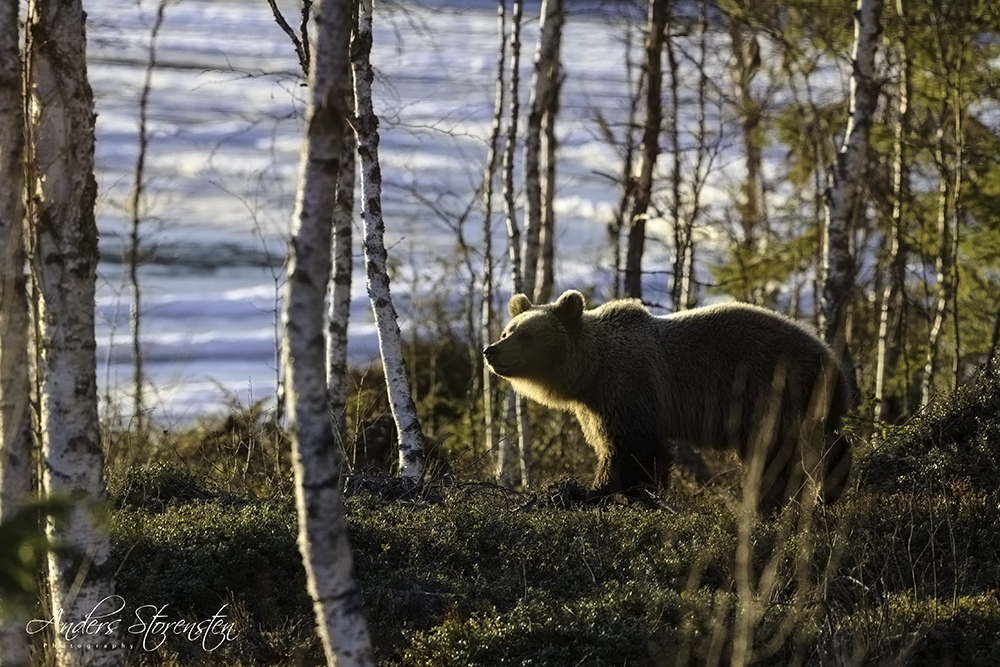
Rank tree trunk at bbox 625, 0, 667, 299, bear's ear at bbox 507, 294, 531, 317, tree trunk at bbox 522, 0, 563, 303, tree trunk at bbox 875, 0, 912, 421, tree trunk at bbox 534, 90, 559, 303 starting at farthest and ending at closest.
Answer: tree trunk at bbox 534, 90, 559, 303, tree trunk at bbox 875, 0, 912, 421, tree trunk at bbox 522, 0, 563, 303, tree trunk at bbox 625, 0, 667, 299, bear's ear at bbox 507, 294, 531, 317

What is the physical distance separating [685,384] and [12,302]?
4.24 metres

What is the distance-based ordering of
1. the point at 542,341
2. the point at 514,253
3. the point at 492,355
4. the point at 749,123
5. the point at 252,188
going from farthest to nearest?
the point at 252,188
the point at 749,123
the point at 514,253
the point at 542,341
the point at 492,355

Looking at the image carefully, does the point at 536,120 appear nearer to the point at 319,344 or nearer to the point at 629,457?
the point at 629,457

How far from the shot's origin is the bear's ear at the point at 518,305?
746cm

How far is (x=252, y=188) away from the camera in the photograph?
30250 mm

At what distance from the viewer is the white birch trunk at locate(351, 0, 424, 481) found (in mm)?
6871

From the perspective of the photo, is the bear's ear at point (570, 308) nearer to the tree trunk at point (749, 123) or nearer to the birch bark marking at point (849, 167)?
the birch bark marking at point (849, 167)

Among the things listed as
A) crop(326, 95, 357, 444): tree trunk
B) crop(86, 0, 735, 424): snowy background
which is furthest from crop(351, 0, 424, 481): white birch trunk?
crop(326, 95, 357, 444): tree trunk

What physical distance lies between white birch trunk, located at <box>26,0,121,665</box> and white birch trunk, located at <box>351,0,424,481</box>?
283cm

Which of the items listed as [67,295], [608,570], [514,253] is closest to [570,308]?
[608,570]

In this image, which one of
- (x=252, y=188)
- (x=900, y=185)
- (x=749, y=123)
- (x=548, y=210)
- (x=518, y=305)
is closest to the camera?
(x=518, y=305)

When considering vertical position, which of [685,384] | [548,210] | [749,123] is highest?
→ [749,123]

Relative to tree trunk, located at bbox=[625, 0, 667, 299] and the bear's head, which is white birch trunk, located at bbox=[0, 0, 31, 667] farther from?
tree trunk, located at bbox=[625, 0, 667, 299]

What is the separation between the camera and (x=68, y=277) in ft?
12.6
